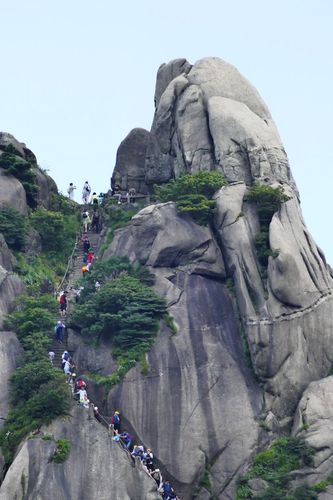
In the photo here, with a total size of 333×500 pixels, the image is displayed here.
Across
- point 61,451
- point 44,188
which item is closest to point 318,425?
point 61,451

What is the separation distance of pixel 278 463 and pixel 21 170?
2415 centimetres

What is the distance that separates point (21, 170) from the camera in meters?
77.3

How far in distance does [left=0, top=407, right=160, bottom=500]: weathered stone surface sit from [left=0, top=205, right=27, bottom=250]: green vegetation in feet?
50.7

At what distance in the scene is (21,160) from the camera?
7738 cm

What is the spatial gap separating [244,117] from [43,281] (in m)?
13.6

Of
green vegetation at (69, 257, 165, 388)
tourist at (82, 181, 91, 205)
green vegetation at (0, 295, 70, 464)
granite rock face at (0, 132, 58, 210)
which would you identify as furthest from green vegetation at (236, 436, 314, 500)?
tourist at (82, 181, 91, 205)

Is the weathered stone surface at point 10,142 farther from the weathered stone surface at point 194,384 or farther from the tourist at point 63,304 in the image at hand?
the weathered stone surface at point 194,384

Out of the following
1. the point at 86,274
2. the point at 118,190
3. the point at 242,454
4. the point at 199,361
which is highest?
the point at 118,190

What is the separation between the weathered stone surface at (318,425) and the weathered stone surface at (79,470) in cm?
700

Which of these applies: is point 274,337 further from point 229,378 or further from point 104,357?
point 104,357

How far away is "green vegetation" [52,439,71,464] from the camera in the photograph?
193ft

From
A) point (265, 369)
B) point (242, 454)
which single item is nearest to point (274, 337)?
point (265, 369)

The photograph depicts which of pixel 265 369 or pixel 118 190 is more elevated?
pixel 118 190

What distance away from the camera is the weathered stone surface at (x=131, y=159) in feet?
270
